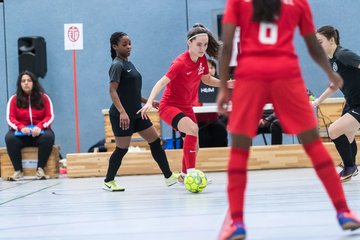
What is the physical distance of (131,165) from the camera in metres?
7.62

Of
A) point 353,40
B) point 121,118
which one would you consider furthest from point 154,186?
point 353,40

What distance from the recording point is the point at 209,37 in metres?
5.23

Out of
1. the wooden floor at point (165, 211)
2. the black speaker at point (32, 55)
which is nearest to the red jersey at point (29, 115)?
the wooden floor at point (165, 211)

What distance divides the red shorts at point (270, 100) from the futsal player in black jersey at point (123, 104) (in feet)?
8.81

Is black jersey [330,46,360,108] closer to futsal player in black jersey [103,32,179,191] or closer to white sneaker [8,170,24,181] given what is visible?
futsal player in black jersey [103,32,179,191]

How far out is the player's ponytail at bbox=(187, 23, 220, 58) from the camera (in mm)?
5043

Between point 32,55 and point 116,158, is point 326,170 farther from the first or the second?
point 32,55

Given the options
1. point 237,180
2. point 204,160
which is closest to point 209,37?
point 204,160

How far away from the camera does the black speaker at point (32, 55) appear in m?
9.52

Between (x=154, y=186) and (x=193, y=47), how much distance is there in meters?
1.57

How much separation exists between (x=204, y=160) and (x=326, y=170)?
4767mm

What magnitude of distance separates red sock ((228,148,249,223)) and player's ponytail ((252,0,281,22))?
58cm

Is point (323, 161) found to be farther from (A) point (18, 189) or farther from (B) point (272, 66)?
(A) point (18, 189)

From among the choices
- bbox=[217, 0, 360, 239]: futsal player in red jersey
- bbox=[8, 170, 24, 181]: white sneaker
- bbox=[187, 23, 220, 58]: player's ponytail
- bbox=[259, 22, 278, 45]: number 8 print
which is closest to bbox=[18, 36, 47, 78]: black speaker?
bbox=[8, 170, 24, 181]: white sneaker
